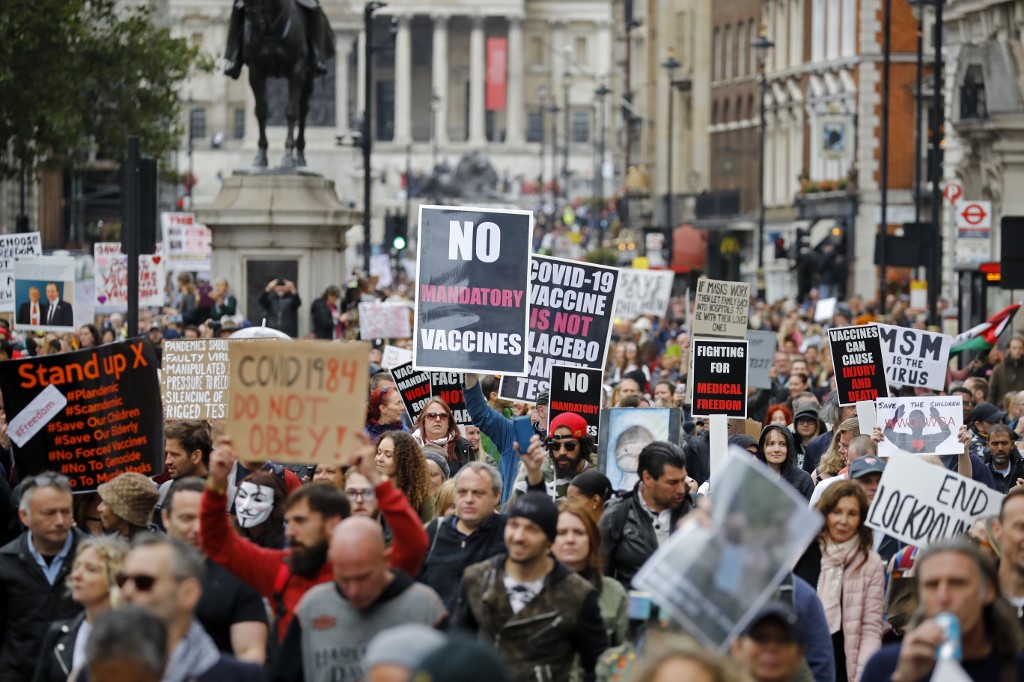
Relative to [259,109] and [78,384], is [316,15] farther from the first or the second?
[78,384]

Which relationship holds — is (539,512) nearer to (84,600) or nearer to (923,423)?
(84,600)

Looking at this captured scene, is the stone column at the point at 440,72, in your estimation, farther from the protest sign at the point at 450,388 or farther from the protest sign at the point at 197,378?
the protest sign at the point at 197,378

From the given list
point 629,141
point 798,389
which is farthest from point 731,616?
point 629,141

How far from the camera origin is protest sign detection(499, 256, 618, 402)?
1406 cm

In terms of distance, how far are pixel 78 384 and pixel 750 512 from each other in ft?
17.8

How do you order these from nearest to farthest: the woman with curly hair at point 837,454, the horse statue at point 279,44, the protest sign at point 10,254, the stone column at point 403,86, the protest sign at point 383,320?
the woman with curly hair at point 837,454, the protest sign at point 10,254, the protest sign at point 383,320, the horse statue at point 279,44, the stone column at point 403,86

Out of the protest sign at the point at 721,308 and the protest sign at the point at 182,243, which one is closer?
the protest sign at the point at 721,308

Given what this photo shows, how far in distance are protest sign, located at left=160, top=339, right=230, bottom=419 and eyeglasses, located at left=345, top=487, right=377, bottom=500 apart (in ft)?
12.8

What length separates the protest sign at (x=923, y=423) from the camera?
1266 centimetres

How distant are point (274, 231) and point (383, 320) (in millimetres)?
2111

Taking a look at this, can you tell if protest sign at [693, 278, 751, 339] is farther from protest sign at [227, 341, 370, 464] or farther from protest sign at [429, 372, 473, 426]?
protest sign at [227, 341, 370, 464]

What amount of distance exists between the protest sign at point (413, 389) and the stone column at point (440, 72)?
137 m

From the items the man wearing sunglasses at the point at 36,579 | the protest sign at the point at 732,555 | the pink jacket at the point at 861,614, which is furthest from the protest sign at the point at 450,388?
the protest sign at the point at 732,555

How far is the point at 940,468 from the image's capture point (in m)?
9.88
